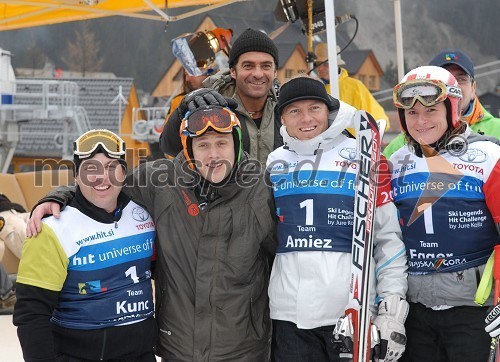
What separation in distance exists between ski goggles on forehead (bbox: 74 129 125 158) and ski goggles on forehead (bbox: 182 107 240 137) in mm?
240

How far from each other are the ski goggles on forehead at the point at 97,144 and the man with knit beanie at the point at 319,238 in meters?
0.55

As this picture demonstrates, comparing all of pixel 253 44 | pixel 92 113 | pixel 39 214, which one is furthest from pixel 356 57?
pixel 39 214

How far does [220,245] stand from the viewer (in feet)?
7.48

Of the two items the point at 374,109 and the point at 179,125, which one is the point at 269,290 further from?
the point at 374,109

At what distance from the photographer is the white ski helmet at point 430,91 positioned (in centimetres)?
239

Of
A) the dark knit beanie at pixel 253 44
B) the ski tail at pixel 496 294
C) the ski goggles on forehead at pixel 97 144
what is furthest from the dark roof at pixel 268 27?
the ski tail at pixel 496 294

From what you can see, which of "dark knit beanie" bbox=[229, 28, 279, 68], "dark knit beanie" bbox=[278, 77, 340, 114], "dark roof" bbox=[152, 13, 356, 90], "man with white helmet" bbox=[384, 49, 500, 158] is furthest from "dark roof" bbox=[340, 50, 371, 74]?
"dark knit beanie" bbox=[278, 77, 340, 114]

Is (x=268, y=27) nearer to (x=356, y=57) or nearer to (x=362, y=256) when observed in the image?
(x=356, y=57)

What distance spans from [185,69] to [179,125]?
2527 mm

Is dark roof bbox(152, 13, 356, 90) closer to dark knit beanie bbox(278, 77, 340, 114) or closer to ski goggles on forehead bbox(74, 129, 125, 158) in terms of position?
dark knit beanie bbox(278, 77, 340, 114)

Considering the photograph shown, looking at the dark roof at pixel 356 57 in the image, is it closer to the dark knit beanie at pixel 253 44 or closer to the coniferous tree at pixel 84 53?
the coniferous tree at pixel 84 53

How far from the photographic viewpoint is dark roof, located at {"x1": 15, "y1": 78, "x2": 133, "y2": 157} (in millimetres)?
24203

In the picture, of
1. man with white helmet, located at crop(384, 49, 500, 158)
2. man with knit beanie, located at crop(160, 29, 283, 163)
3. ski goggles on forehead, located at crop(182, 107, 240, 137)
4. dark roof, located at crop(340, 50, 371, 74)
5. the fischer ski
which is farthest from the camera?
dark roof, located at crop(340, 50, 371, 74)

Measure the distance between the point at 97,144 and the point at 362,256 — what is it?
94cm
